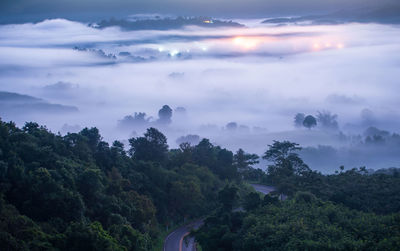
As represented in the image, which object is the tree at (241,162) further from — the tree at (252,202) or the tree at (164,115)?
the tree at (164,115)

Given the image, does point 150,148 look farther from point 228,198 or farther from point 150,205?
point 228,198

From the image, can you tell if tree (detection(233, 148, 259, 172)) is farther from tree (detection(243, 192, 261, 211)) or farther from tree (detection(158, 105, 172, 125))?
tree (detection(158, 105, 172, 125))

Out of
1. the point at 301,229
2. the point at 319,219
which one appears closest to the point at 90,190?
the point at 301,229

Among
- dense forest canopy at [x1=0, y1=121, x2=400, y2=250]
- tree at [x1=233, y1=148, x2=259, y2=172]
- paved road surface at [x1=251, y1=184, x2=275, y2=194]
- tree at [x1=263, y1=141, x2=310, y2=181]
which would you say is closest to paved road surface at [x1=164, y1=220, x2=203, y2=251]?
dense forest canopy at [x1=0, y1=121, x2=400, y2=250]

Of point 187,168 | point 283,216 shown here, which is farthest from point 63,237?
point 187,168

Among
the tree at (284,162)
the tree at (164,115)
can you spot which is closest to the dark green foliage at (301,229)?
the tree at (284,162)

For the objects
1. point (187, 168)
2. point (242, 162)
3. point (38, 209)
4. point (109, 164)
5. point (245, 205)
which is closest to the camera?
point (38, 209)

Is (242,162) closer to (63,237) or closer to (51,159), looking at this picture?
(51,159)
